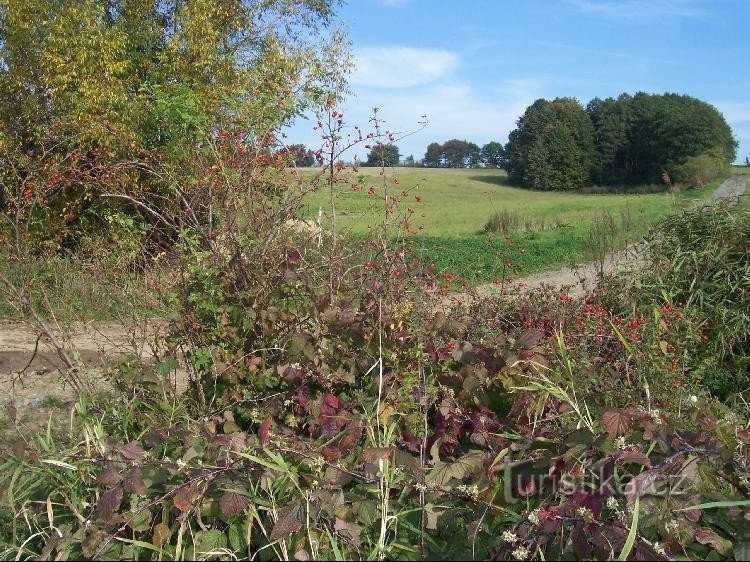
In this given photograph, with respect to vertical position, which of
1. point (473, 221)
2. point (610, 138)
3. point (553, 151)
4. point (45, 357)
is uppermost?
point (610, 138)

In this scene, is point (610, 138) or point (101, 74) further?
point (610, 138)

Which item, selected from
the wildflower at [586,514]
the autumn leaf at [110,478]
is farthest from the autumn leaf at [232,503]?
the wildflower at [586,514]

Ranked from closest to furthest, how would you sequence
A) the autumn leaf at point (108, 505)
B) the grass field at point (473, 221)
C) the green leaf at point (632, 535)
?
the green leaf at point (632, 535)
the autumn leaf at point (108, 505)
the grass field at point (473, 221)

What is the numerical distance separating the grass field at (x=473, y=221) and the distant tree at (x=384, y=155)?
0.13m

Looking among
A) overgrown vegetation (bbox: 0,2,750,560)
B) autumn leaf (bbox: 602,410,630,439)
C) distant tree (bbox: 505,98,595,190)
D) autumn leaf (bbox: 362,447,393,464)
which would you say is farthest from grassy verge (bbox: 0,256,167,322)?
distant tree (bbox: 505,98,595,190)

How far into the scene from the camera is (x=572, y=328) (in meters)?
5.51

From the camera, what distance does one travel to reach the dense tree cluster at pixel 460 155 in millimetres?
73488

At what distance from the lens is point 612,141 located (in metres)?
64.5

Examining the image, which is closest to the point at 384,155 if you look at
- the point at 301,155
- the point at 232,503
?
the point at 301,155

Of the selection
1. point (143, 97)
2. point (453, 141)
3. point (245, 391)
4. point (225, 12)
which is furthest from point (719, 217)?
point (453, 141)

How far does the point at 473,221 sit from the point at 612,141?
37876 millimetres

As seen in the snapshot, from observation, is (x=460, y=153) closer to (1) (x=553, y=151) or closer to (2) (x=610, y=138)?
(2) (x=610, y=138)

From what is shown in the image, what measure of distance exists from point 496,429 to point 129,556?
5.22 feet

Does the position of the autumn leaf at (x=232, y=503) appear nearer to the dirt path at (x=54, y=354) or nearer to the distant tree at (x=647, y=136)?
the dirt path at (x=54, y=354)
